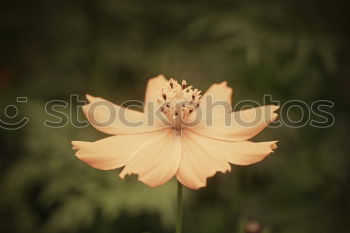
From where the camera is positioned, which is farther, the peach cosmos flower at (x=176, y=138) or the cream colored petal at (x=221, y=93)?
the cream colored petal at (x=221, y=93)

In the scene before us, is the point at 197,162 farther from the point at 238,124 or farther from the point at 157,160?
the point at 238,124

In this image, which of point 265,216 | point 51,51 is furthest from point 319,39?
point 51,51

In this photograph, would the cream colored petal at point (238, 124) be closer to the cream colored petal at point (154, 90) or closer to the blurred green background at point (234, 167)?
the cream colored petal at point (154, 90)

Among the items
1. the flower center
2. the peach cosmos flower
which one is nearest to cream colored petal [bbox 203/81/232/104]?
the peach cosmos flower

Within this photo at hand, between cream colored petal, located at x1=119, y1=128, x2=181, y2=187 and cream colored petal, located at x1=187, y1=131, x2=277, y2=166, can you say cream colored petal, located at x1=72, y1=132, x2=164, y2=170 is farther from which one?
cream colored petal, located at x1=187, y1=131, x2=277, y2=166

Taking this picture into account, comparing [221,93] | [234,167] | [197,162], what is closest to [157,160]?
[197,162]

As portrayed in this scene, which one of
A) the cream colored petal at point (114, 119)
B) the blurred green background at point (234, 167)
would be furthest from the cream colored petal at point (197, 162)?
the blurred green background at point (234, 167)
